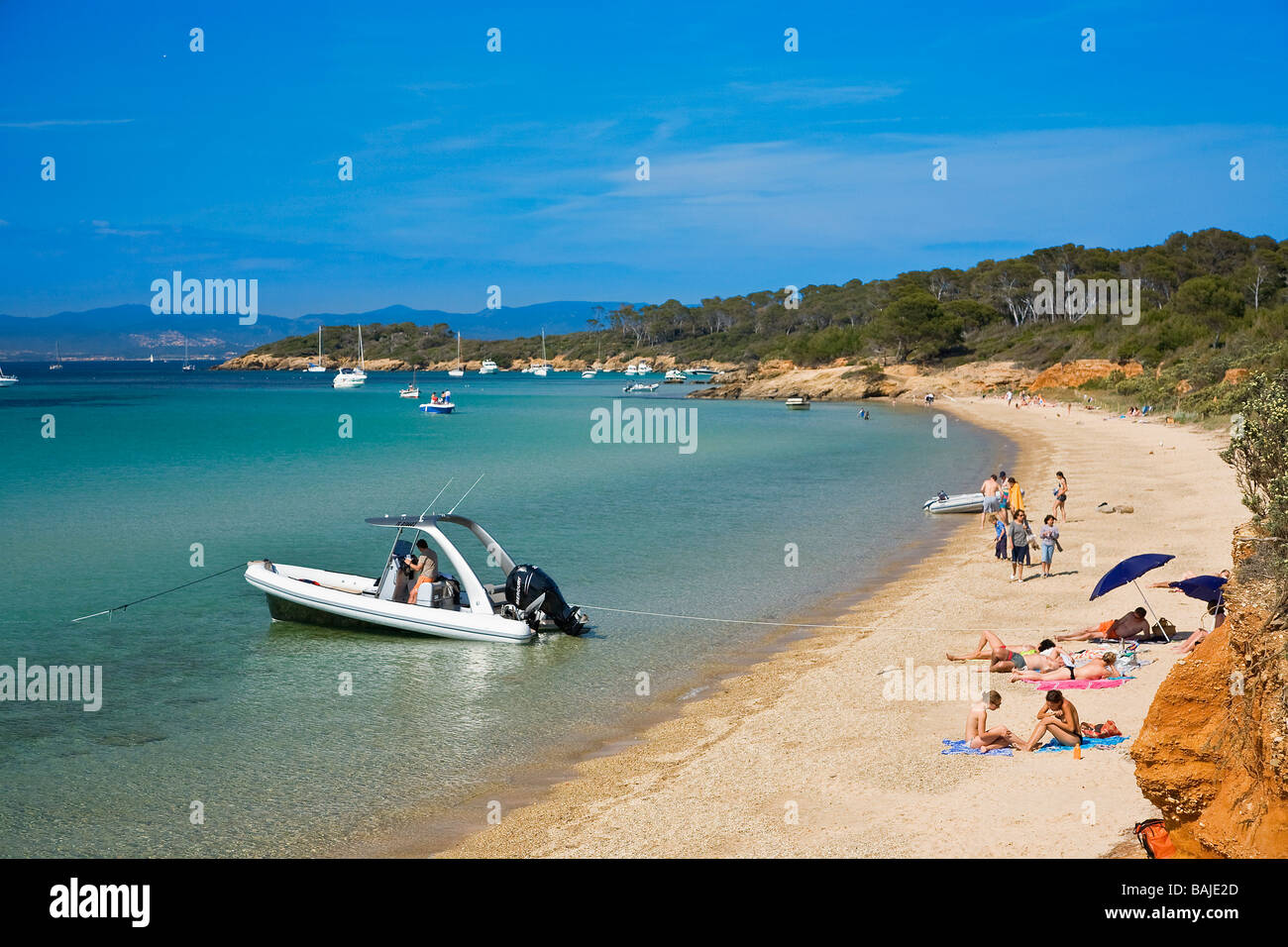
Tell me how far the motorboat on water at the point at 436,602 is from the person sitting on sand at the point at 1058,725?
28.1 feet

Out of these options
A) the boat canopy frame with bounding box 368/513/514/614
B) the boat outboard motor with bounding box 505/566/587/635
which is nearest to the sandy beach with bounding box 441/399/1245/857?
the boat outboard motor with bounding box 505/566/587/635

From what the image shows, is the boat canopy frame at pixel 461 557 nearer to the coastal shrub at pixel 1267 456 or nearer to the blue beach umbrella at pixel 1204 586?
the blue beach umbrella at pixel 1204 586

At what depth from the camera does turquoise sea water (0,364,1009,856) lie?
10945mm

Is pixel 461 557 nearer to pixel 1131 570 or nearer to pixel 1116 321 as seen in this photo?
pixel 1131 570

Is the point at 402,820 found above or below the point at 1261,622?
below

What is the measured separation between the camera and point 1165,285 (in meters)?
104

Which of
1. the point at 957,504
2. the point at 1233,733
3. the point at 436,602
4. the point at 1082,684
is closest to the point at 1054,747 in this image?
the point at 1082,684

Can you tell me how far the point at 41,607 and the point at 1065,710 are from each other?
60.3ft

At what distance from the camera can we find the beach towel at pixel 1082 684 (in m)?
11.7

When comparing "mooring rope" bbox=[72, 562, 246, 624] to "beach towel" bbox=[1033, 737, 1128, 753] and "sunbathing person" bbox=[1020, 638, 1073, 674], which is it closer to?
"sunbathing person" bbox=[1020, 638, 1073, 674]

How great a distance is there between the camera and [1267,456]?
23.1 ft

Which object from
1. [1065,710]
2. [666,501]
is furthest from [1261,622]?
[666,501]

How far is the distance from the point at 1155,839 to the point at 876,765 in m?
3.46
